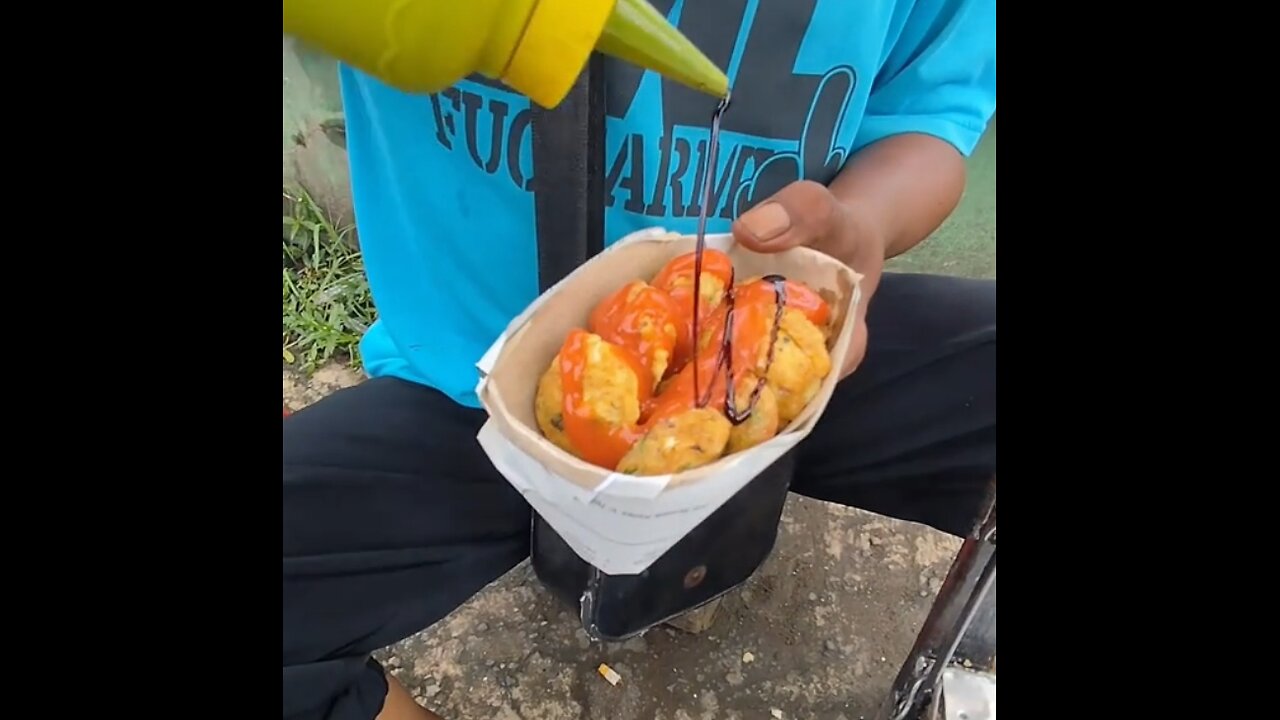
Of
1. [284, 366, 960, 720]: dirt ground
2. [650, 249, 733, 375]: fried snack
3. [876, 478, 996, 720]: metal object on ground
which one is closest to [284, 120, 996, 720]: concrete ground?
[284, 366, 960, 720]: dirt ground

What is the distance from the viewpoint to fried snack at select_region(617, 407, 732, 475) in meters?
0.64

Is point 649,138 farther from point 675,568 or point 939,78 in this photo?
point 675,568

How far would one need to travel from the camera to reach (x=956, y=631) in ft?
3.58

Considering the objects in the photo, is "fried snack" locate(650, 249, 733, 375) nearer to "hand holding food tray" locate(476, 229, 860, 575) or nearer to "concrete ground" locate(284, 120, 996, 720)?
"hand holding food tray" locate(476, 229, 860, 575)

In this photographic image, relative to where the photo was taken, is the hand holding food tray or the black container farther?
the black container

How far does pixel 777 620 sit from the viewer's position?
4.50 feet

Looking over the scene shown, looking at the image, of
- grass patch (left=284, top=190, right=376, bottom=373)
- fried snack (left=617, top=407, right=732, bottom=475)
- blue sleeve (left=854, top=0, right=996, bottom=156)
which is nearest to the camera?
fried snack (left=617, top=407, right=732, bottom=475)

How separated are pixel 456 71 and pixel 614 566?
43 cm

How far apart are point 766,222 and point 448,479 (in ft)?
1.46

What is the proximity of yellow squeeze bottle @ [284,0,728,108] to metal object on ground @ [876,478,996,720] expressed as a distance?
28.1 inches

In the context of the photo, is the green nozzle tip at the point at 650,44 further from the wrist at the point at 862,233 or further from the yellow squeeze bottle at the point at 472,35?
the wrist at the point at 862,233

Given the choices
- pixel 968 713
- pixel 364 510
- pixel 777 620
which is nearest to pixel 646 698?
pixel 777 620

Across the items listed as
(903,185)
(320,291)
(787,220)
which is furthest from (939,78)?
(320,291)

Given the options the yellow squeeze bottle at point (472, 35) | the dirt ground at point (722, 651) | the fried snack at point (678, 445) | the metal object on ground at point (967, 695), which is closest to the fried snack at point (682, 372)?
the fried snack at point (678, 445)
